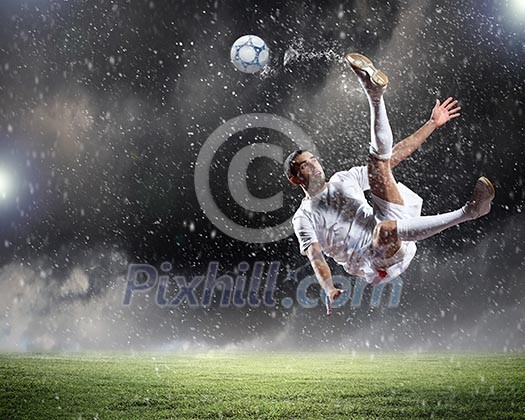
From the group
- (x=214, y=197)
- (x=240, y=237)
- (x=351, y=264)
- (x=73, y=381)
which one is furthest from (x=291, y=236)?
(x=351, y=264)

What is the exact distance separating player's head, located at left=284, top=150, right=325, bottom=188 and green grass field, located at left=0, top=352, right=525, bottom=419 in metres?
6.70

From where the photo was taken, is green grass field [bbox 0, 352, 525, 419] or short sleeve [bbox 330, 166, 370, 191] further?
green grass field [bbox 0, 352, 525, 419]

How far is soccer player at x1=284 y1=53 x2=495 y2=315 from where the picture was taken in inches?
279

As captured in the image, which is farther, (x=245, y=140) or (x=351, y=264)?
(x=245, y=140)

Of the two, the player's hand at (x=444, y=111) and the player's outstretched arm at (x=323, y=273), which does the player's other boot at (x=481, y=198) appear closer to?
the player's hand at (x=444, y=111)

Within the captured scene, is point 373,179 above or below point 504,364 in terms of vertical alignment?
above

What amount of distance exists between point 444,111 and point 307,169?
6.58 ft

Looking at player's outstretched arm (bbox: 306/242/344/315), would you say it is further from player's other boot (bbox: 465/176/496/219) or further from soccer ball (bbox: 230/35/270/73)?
soccer ball (bbox: 230/35/270/73)

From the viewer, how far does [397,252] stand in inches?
296

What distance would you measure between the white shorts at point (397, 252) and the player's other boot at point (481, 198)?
0.99m

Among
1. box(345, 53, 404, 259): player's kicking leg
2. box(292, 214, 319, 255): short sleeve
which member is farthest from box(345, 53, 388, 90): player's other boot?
box(292, 214, 319, 255): short sleeve

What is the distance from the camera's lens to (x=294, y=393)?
1528cm

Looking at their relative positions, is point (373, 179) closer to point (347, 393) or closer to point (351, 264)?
point (351, 264)

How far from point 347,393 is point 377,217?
29.6 feet
